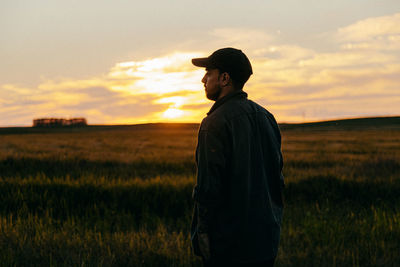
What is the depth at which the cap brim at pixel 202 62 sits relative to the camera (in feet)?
8.80

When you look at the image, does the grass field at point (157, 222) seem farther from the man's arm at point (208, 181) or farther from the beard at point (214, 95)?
the beard at point (214, 95)

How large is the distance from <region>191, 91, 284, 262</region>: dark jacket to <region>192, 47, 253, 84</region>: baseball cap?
0.47ft

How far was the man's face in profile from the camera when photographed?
8.76 ft

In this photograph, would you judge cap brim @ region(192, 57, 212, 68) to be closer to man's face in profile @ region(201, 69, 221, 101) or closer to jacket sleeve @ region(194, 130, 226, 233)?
man's face in profile @ region(201, 69, 221, 101)

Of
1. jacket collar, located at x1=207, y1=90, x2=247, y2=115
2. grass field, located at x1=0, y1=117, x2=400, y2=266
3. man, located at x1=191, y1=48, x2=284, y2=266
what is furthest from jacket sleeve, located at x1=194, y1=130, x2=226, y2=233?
grass field, located at x1=0, y1=117, x2=400, y2=266

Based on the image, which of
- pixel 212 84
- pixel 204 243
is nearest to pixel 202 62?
pixel 212 84

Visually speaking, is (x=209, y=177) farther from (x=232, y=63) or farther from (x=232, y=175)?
(x=232, y=63)

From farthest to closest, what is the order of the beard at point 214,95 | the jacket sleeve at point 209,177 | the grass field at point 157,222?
1. the grass field at point 157,222
2. the beard at point 214,95
3. the jacket sleeve at point 209,177

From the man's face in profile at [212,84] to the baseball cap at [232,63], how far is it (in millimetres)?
46

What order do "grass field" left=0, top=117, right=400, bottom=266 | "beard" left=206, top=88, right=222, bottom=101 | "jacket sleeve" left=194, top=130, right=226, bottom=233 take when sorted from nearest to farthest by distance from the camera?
"jacket sleeve" left=194, top=130, right=226, bottom=233
"beard" left=206, top=88, right=222, bottom=101
"grass field" left=0, top=117, right=400, bottom=266

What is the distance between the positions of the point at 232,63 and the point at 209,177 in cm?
86

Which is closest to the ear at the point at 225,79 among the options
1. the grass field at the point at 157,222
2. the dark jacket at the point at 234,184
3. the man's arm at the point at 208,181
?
the dark jacket at the point at 234,184

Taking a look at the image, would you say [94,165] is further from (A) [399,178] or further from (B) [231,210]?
(B) [231,210]

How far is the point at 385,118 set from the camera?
3962 inches
